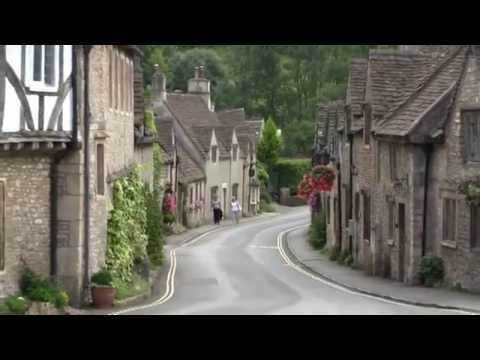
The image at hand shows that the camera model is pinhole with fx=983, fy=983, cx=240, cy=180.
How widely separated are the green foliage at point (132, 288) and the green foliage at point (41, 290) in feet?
9.68

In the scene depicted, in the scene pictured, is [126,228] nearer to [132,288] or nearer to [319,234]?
[132,288]

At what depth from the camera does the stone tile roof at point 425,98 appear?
27.6 m

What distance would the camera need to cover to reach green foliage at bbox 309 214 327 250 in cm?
4622

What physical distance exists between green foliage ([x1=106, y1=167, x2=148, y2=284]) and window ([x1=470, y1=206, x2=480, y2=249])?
8.77 m

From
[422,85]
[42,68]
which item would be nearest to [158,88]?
[422,85]

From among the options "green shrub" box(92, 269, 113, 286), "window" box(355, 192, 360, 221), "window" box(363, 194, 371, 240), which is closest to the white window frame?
"green shrub" box(92, 269, 113, 286)

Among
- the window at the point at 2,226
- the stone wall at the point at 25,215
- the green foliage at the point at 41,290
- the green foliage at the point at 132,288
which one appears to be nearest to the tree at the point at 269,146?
the green foliage at the point at 132,288

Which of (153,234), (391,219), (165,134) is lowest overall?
(153,234)

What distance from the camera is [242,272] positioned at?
33312 millimetres

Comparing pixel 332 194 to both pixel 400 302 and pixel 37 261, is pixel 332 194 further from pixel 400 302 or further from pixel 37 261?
pixel 37 261

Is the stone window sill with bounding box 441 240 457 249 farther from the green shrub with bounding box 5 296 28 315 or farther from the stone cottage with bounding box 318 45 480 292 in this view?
the green shrub with bounding box 5 296 28 315

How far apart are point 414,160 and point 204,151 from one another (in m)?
36.9

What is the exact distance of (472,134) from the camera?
2494 centimetres
